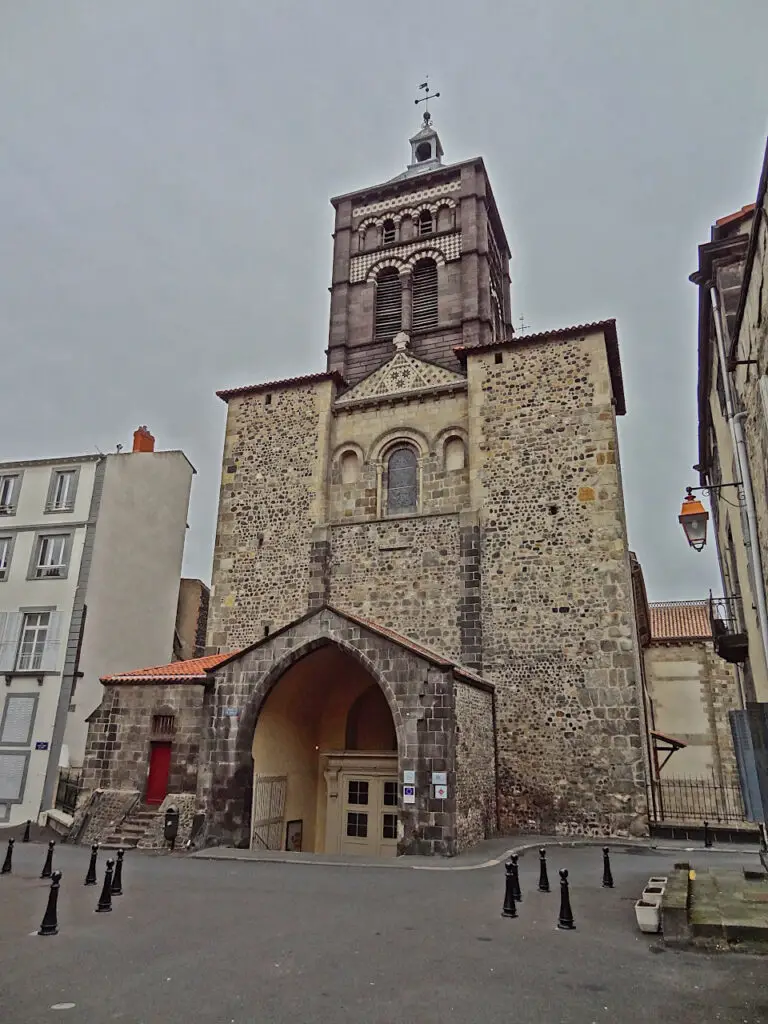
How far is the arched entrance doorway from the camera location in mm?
14547

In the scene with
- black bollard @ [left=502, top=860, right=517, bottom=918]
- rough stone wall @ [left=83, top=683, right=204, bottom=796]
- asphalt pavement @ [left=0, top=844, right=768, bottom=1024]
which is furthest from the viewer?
rough stone wall @ [left=83, top=683, right=204, bottom=796]

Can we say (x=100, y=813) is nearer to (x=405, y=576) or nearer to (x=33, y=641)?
(x=33, y=641)

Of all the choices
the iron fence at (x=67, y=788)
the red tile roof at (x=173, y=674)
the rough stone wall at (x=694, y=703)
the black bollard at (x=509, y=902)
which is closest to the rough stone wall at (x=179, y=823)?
the red tile roof at (x=173, y=674)

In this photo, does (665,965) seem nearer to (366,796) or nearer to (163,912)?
(163,912)

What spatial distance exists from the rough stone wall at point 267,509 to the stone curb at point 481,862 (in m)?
6.77

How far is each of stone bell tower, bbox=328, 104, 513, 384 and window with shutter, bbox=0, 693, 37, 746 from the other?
1293 cm

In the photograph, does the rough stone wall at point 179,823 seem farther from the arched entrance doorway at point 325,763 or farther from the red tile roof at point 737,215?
the red tile roof at point 737,215

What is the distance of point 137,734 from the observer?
49.8 ft

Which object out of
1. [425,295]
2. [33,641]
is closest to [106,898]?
[33,641]

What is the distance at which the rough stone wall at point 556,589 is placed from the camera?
49.1ft

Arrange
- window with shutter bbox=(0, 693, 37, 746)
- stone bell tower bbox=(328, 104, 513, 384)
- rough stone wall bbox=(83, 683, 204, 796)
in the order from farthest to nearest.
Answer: stone bell tower bbox=(328, 104, 513, 384) → window with shutter bbox=(0, 693, 37, 746) → rough stone wall bbox=(83, 683, 204, 796)

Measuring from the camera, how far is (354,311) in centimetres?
2280

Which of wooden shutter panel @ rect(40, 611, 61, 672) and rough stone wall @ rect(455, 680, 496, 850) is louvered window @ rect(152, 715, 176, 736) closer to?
wooden shutter panel @ rect(40, 611, 61, 672)

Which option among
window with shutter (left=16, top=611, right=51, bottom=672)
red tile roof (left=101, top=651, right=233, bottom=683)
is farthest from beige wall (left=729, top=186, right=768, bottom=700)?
window with shutter (left=16, top=611, right=51, bottom=672)
